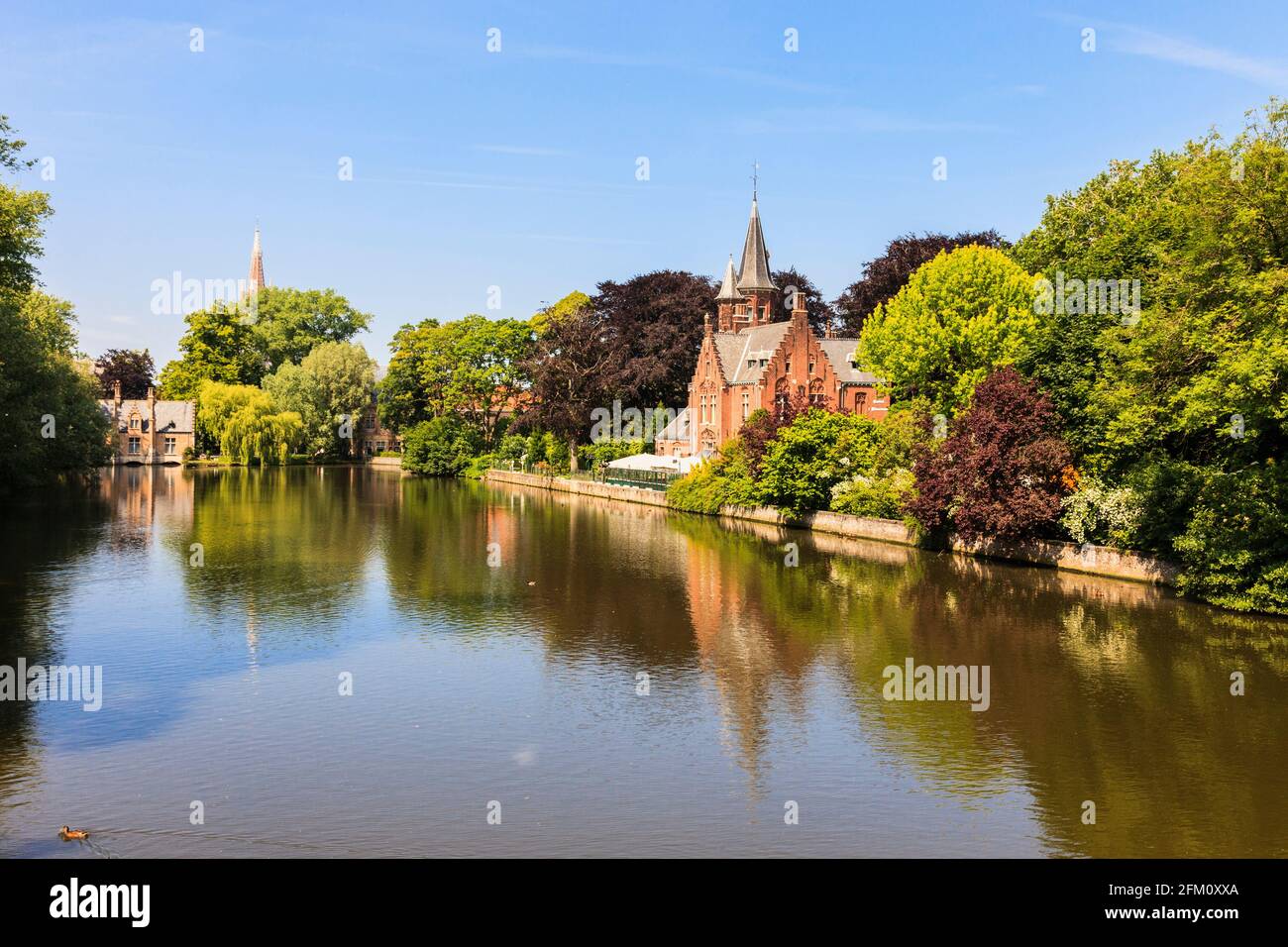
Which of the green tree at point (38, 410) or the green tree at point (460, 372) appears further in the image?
the green tree at point (460, 372)

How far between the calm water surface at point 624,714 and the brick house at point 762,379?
28586 millimetres

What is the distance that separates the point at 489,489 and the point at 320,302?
1910 inches

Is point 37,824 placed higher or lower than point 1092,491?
lower

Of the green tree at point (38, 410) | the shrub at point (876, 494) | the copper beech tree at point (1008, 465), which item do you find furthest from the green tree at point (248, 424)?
the copper beech tree at point (1008, 465)

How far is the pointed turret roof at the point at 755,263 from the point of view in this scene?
7162cm

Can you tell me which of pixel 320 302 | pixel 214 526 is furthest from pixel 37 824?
pixel 320 302

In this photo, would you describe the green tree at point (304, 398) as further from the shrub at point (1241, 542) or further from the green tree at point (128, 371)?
the shrub at point (1241, 542)

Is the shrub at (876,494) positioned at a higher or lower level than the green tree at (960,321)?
lower

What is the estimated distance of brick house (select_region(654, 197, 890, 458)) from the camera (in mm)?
62000

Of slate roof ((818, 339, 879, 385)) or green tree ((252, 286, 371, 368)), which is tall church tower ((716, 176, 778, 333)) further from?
green tree ((252, 286, 371, 368))

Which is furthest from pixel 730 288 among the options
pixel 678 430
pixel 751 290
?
pixel 678 430
